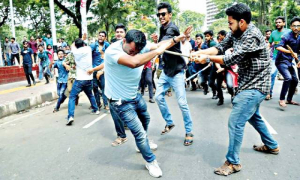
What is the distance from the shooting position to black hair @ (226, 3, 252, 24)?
2662mm

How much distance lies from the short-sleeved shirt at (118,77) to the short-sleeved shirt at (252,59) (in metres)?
1.05

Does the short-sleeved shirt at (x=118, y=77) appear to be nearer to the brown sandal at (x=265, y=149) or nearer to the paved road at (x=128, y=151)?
the paved road at (x=128, y=151)

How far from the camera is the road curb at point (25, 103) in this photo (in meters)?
6.46

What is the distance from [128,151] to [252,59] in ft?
6.66

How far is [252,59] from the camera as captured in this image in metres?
2.74

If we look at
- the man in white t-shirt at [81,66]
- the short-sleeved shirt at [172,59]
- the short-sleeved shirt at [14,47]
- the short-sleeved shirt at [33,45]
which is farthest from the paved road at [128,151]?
the short-sleeved shirt at [33,45]

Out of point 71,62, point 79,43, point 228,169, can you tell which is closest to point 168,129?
point 228,169

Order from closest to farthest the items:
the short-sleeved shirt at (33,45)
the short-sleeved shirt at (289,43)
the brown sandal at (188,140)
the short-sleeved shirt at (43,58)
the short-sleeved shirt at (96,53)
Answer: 1. the brown sandal at (188,140)
2. the short-sleeved shirt at (289,43)
3. the short-sleeved shirt at (96,53)
4. the short-sleeved shirt at (43,58)
5. the short-sleeved shirt at (33,45)

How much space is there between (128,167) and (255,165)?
1.50m

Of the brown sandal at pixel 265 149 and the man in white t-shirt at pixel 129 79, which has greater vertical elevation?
the man in white t-shirt at pixel 129 79

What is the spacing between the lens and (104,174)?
116 inches

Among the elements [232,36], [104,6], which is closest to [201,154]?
[232,36]

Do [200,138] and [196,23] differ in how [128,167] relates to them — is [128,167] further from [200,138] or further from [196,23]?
[196,23]

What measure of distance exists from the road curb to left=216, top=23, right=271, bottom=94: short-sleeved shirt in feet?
19.2
